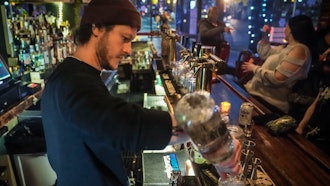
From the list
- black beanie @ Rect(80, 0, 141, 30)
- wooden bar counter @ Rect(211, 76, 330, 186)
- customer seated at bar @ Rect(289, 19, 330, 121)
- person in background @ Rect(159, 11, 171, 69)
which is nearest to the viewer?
black beanie @ Rect(80, 0, 141, 30)

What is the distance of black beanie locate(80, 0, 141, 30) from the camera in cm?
101

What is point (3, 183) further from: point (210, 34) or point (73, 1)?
point (210, 34)

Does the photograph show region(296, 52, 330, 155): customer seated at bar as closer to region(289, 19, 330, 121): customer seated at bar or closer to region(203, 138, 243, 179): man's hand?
region(289, 19, 330, 121): customer seated at bar

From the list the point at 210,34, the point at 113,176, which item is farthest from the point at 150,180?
the point at 210,34

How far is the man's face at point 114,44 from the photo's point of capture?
3.39ft

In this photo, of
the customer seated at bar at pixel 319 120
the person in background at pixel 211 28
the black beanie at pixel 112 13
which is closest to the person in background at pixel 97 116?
the black beanie at pixel 112 13

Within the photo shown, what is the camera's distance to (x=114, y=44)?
1.04 metres

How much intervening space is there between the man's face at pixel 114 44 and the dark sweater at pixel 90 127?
68 millimetres

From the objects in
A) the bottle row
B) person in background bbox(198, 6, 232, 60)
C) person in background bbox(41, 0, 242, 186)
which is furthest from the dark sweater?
person in background bbox(198, 6, 232, 60)

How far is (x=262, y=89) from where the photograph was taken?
3.29m

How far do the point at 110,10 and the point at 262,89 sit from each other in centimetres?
268

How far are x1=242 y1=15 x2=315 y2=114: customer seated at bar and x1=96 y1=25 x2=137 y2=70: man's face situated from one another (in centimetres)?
234

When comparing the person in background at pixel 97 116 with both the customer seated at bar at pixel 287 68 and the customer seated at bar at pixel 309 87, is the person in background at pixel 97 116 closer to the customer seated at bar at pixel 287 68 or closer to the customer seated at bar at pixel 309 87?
the customer seated at bar at pixel 287 68

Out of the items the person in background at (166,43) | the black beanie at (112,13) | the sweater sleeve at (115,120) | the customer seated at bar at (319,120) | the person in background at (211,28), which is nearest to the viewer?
the sweater sleeve at (115,120)
